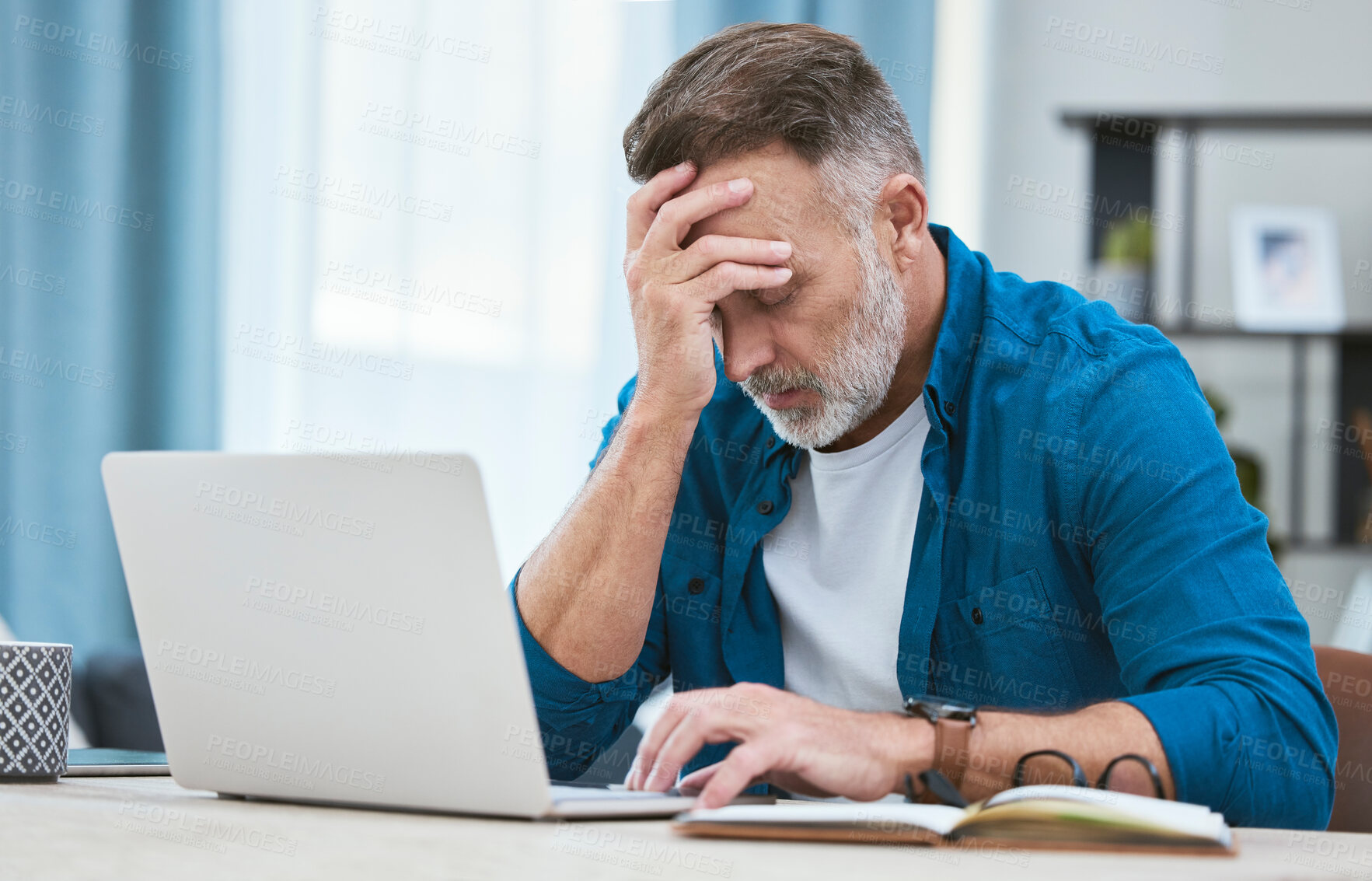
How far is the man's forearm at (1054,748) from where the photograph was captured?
33.7 inches

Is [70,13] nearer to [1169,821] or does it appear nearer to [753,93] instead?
[753,93]

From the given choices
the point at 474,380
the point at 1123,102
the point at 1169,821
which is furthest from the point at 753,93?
the point at 1123,102

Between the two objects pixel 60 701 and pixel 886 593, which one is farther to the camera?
pixel 886 593

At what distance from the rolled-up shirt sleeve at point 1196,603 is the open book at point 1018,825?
233 mm

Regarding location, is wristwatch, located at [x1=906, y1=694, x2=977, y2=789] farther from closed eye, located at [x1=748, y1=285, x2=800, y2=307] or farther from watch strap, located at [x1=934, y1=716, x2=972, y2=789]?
closed eye, located at [x1=748, y1=285, x2=800, y2=307]

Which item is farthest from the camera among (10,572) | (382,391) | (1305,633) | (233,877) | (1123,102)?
(1123,102)

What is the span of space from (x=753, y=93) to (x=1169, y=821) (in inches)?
30.8

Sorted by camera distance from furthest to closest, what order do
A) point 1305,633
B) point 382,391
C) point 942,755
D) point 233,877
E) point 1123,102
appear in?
point 1123,102, point 382,391, point 1305,633, point 942,755, point 233,877

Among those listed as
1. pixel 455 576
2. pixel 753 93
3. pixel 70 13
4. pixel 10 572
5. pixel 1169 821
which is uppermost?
pixel 70 13

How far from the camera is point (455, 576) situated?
68cm

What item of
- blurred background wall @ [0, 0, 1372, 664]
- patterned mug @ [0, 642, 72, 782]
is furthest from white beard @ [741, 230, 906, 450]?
blurred background wall @ [0, 0, 1372, 664]

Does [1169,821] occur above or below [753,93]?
below

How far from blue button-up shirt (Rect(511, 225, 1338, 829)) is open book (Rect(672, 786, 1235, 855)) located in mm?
245

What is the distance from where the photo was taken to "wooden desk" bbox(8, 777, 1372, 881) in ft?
1.84
